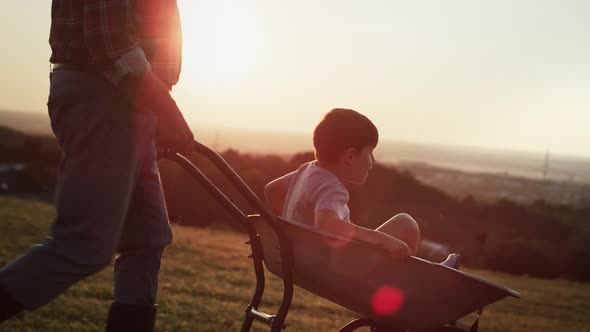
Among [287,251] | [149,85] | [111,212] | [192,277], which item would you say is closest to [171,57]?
[149,85]

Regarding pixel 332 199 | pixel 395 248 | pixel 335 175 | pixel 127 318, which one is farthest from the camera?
pixel 335 175

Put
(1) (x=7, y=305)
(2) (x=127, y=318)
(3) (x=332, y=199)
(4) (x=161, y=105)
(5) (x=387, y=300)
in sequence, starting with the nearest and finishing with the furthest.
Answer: (1) (x=7, y=305) < (4) (x=161, y=105) < (2) (x=127, y=318) < (5) (x=387, y=300) < (3) (x=332, y=199)

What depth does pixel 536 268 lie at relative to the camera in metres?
22.9

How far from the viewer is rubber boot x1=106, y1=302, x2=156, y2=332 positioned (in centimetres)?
204

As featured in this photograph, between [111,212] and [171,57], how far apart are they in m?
0.48

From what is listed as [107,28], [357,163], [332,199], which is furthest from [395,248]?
[107,28]

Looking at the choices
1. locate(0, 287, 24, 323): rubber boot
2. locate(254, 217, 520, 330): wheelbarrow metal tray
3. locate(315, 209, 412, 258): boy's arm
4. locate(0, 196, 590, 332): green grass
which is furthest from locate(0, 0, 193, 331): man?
locate(0, 196, 590, 332): green grass

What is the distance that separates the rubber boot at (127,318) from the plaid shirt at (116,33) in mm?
673

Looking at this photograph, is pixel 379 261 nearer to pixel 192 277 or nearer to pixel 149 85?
pixel 149 85

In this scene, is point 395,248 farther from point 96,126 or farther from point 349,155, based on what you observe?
point 96,126

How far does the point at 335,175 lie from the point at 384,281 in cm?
51

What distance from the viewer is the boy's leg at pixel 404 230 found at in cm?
262

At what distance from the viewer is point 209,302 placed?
5.64m

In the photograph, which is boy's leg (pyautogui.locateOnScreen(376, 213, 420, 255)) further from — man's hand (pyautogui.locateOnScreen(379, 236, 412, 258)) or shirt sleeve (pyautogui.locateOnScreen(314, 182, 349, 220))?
man's hand (pyautogui.locateOnScreen(379, 236, 412, 258))
